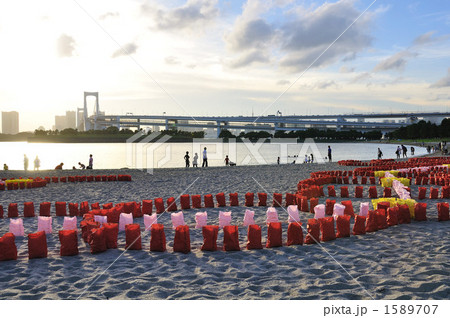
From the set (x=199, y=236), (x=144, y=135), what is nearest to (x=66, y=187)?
(x=199, y=236)

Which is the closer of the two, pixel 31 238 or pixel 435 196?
pixel 31 238


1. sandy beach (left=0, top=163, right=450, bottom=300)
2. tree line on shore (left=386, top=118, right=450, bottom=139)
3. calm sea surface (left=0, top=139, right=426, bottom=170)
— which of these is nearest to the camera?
sandy beach (left=0, top=163, right=450, bottom=300)

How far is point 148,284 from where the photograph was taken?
6.38m

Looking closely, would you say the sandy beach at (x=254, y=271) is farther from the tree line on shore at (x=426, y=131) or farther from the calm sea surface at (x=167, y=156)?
the tree line on shore at (x=426, y=131)

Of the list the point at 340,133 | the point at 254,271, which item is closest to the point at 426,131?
the point at 340,133

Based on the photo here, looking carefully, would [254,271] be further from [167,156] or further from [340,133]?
[340,133]

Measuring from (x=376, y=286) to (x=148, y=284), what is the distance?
11.9 ft

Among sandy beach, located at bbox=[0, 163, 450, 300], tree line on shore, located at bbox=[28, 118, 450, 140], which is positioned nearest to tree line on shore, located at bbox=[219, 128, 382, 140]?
tree line on shore, located at bbox=[28, 118, 450, 140]

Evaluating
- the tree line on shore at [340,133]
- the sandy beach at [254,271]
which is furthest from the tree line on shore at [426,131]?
the sandy beach at [254,271]

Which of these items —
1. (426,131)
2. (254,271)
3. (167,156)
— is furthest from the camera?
(426,131)

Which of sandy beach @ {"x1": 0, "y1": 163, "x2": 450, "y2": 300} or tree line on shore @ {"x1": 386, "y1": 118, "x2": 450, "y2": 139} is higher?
tree line on shore @ {"x1": 386, "y1": 118, "x2": 450, "y2": 139}

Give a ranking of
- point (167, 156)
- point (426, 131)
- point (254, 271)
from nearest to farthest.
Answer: point (254, 271) → point (167, 156) → point (426, 131)

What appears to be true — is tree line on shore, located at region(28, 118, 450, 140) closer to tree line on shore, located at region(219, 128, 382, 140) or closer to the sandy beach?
tree line on shore, located at region(219, 128, 382, 140)

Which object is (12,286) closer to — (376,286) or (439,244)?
(376,286)
